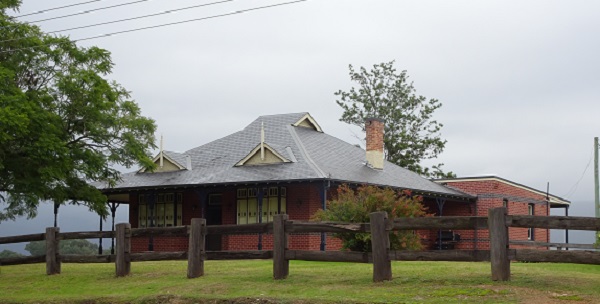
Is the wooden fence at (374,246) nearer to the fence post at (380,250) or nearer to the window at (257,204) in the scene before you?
the fence post at (380,250)

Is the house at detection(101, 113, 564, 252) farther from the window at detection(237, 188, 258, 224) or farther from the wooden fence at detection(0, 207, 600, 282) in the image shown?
the wooden fence at detection(0, 207, 600, 282)

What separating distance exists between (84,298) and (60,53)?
46.4ft

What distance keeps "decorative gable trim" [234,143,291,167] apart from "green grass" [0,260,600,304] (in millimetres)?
12855

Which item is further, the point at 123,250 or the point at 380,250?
the point at 123,250

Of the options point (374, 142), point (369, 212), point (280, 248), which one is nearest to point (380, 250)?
point (280, 248)

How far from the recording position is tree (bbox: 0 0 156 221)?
83.1 feet

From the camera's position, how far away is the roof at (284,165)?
31.7 metres

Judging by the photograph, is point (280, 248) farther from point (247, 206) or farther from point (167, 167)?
point (167, 167)

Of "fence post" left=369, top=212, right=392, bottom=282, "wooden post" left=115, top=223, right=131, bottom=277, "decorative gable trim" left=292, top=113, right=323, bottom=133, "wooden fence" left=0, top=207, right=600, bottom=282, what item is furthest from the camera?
"decorative gable trim" left=292, top=113, right=323, bottom=133

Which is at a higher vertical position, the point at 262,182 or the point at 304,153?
the point at 304,153

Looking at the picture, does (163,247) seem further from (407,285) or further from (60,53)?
(407,285)

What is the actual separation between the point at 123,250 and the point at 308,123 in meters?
21.2

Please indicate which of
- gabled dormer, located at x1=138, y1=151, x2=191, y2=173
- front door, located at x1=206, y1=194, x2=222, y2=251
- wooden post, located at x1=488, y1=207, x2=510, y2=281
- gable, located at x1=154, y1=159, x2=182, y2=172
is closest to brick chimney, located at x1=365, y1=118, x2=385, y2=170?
front door, located at x1=206, y1=194, x2=222, y2=251

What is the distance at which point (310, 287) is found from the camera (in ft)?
48.8
